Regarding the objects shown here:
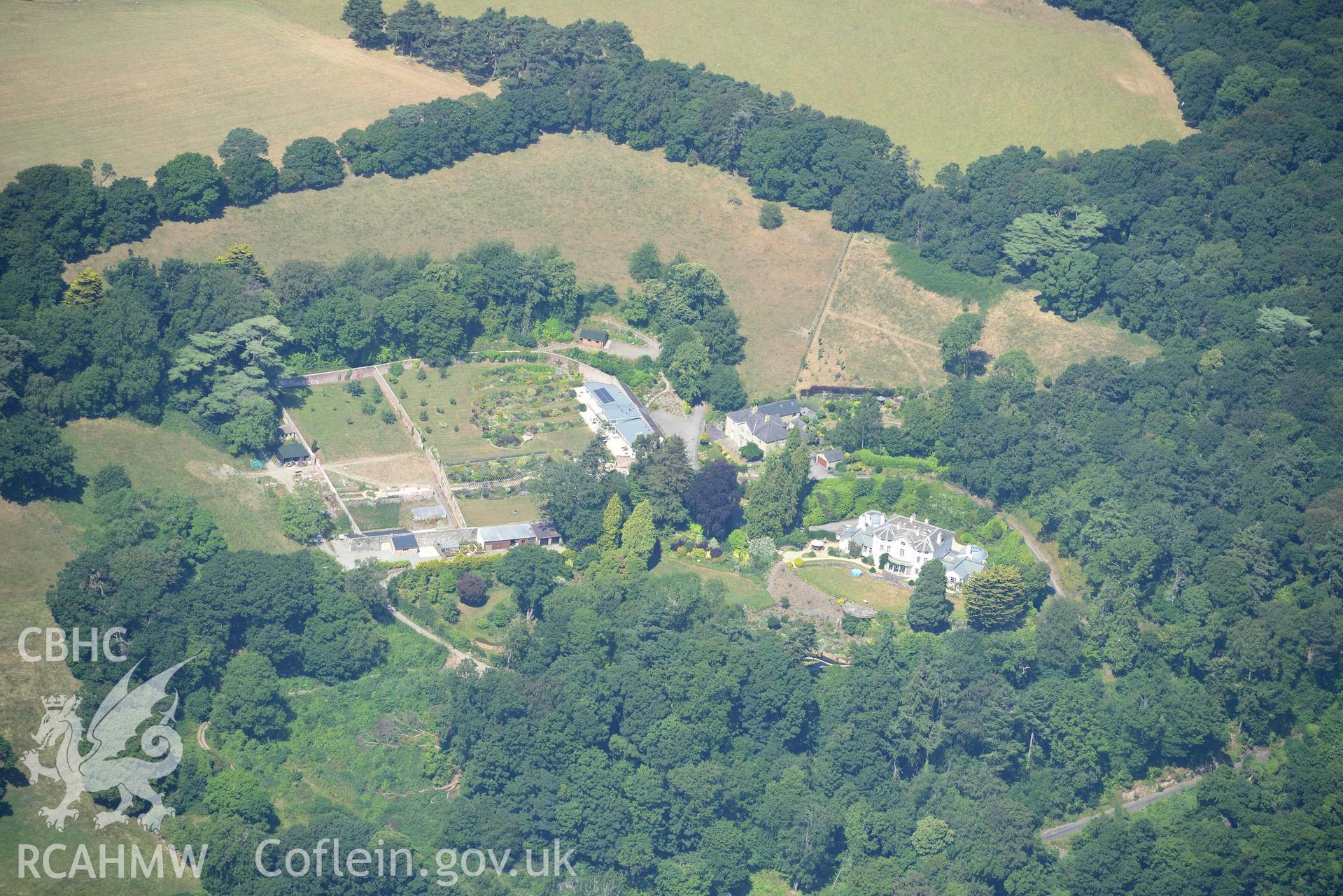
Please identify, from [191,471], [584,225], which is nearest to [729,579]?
[191,471]

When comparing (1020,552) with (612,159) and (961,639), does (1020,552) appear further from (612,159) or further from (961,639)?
(612,159)

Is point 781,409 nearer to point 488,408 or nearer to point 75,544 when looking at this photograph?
point 488,408

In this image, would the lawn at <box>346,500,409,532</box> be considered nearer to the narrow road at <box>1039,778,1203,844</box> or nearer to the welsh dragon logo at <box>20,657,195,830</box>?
the welsh dragon logo at <box>20,657,195,830</box>

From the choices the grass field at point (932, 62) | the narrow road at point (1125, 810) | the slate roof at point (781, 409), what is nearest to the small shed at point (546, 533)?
the slate roof at point (781, 409)

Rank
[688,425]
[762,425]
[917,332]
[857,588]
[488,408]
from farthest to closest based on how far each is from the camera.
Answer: [917,332] < [688,425] < [488,408] < [762,425] < [857,588]

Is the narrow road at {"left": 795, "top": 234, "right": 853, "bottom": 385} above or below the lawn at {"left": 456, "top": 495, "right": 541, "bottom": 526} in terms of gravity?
above

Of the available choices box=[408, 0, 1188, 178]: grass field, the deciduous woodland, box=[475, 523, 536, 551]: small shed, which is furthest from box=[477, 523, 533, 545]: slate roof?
→ box=[408, 0, 1188, 178]: grass field

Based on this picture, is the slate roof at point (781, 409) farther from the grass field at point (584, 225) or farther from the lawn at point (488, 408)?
the lawn at point (488, 408)

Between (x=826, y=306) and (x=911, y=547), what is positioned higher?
(x=826, y=306)
